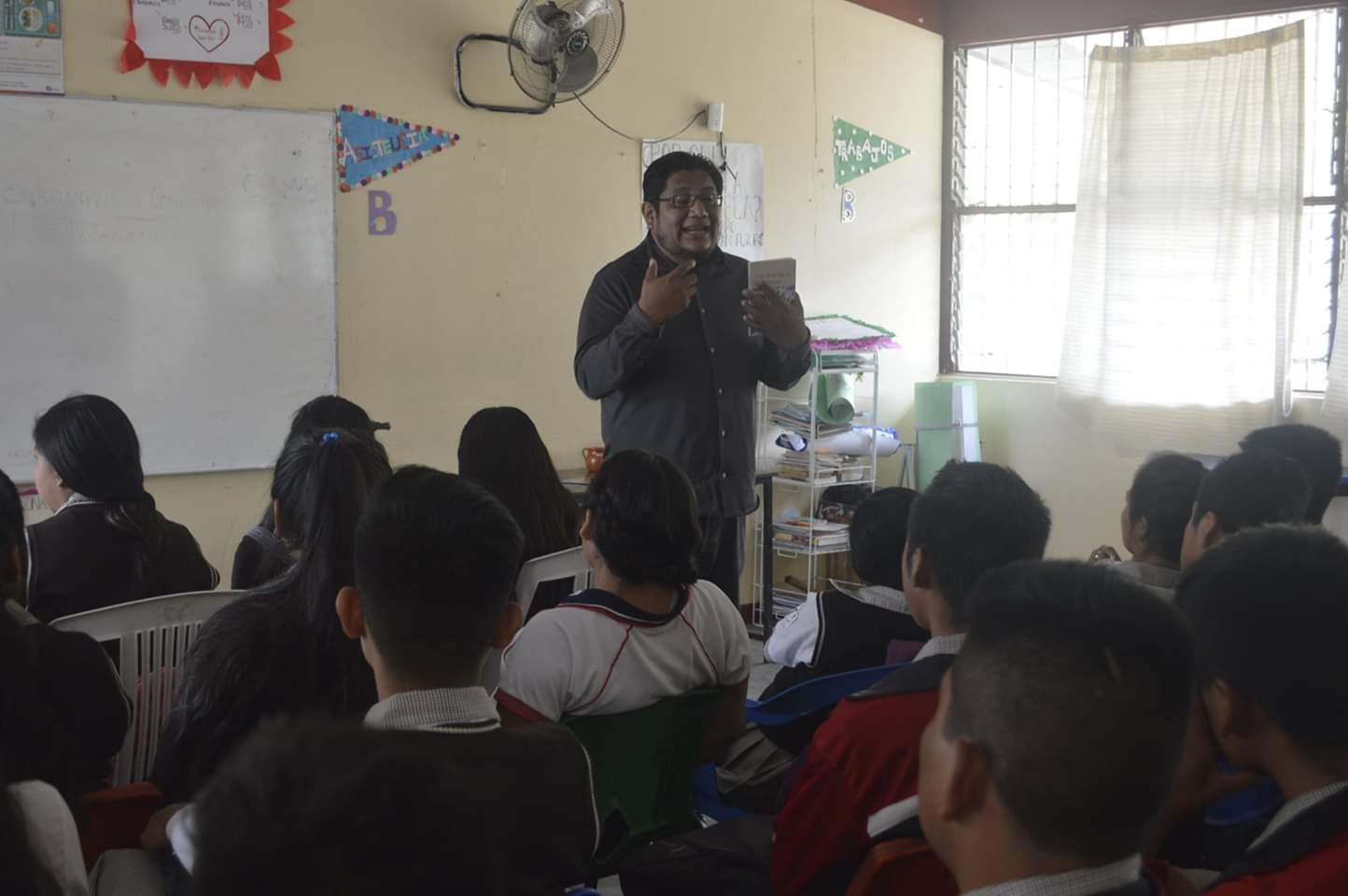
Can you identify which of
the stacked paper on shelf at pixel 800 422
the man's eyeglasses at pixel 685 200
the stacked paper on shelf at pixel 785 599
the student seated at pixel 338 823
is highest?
the man's eyeglasses at pixel 685 200

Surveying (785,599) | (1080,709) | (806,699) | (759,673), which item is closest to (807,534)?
(785,599)

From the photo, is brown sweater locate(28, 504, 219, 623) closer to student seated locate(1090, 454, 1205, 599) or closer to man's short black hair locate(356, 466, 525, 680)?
man's short black hair locate(356, 466, 525, 680)

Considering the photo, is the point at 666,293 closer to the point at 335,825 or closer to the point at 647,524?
the point at 647,524

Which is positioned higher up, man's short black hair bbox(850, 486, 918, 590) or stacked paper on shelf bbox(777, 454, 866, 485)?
man's short black hair bbox(850, 486, 918, 590)

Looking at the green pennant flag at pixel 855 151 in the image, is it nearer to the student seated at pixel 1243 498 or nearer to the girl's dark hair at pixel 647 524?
the student seated at pixel 1243 498

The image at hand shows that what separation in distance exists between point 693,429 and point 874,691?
1.70 meters

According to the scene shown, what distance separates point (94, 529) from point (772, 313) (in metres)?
1.59

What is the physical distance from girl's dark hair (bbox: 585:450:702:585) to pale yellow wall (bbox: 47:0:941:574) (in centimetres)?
220

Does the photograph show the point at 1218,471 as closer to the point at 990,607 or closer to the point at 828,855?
the point at 828,855

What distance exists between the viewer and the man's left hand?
3.03 meters

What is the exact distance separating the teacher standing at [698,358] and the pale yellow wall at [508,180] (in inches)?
44.2

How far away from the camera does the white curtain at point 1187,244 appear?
16.3ft

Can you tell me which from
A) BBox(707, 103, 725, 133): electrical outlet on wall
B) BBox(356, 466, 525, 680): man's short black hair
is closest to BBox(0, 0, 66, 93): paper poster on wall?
BBox(707, 103, 725, 133): electrical outlet on wall

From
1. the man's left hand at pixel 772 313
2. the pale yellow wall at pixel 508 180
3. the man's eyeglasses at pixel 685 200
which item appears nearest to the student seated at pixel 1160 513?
the man's left hand at pixel 772 313
